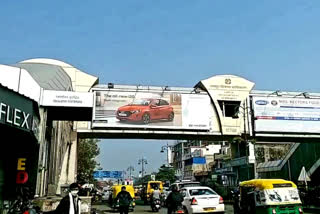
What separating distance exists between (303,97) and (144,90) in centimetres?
1713

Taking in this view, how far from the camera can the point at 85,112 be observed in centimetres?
1878

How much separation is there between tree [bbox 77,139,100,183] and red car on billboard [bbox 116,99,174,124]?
14.1 metres

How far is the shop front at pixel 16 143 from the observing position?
10188mm

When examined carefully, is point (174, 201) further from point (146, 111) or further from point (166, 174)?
point (166, 174)

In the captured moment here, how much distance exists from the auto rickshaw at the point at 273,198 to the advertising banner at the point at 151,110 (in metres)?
22.9

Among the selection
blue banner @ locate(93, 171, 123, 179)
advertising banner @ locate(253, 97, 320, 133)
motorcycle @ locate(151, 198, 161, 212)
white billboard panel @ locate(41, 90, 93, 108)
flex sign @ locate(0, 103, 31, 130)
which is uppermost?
advertising banner @ locate(253, 97, 320, 133)

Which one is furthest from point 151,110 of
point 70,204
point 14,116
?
point 70,204

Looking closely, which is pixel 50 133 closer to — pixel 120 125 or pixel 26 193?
pixel 26 193

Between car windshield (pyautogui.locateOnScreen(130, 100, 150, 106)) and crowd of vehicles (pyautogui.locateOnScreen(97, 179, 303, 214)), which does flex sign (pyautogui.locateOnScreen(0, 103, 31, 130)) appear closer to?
crowd of vehicles (pyautogui.locateOnScreen(97, 179, 303, 214))

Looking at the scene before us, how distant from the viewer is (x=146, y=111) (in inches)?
1505

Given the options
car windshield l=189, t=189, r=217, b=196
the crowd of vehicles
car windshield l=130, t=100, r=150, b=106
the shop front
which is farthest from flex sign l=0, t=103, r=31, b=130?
car windshield l=130, t=100, r=150, b=106

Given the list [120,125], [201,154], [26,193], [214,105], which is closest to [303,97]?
[214,105]

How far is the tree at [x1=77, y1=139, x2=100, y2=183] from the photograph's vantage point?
50438 millimetres

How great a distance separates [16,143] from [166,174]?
8842 cm
